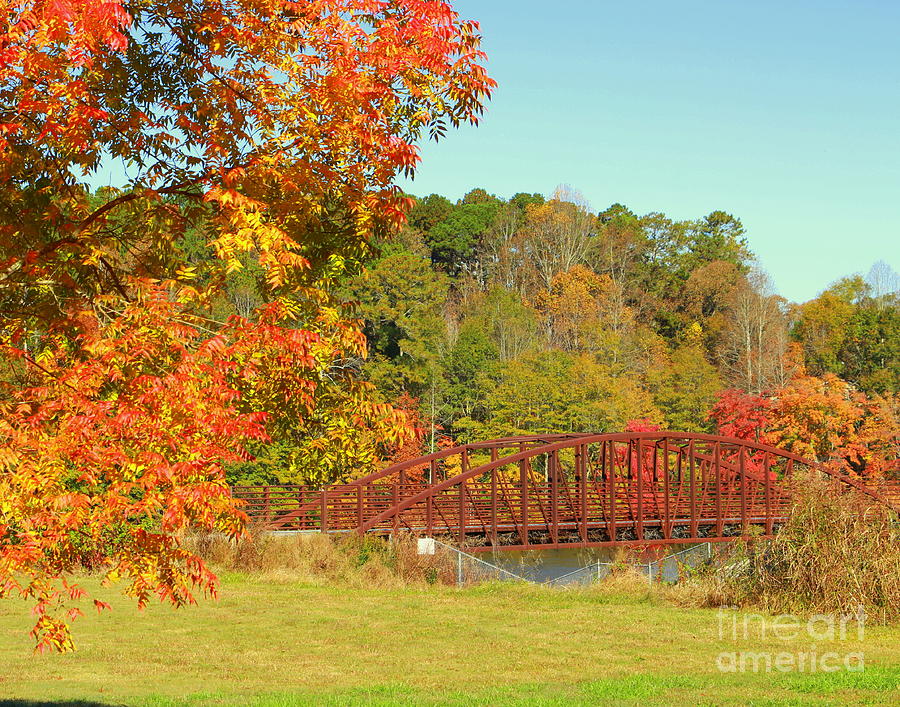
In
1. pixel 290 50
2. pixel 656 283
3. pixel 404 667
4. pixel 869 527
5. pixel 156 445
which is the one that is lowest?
pixel 404 667

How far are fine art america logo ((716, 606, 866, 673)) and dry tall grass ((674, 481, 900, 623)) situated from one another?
0.30 meters

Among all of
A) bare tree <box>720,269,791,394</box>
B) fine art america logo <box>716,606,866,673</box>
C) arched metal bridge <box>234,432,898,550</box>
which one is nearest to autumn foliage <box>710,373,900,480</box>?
arched metal bridge <box>234,432,898,550</box>

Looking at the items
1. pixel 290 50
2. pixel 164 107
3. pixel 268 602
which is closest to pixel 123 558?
pixel 164 107

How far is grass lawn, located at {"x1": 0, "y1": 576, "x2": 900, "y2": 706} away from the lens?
1020 cm

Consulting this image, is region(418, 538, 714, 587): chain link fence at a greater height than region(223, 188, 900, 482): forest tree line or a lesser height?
lesser

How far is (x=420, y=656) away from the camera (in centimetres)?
1278

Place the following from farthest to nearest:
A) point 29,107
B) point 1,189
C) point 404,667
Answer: point 404,667, point 1,189, point 29,107

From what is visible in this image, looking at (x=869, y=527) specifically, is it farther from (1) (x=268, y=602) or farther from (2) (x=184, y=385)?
(2) (x=184, y=385)

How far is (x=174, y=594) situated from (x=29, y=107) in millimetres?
3145

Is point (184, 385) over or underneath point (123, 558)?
over

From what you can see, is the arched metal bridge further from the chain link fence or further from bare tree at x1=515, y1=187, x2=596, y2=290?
bare tree at x1=515, y1=187, x2=596, y2=290

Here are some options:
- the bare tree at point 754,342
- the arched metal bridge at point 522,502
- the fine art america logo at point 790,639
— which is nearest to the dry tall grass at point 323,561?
the arched metal bridge at point 522,502

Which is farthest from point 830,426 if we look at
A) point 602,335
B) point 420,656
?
point 420,656

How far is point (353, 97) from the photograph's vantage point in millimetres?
7184
